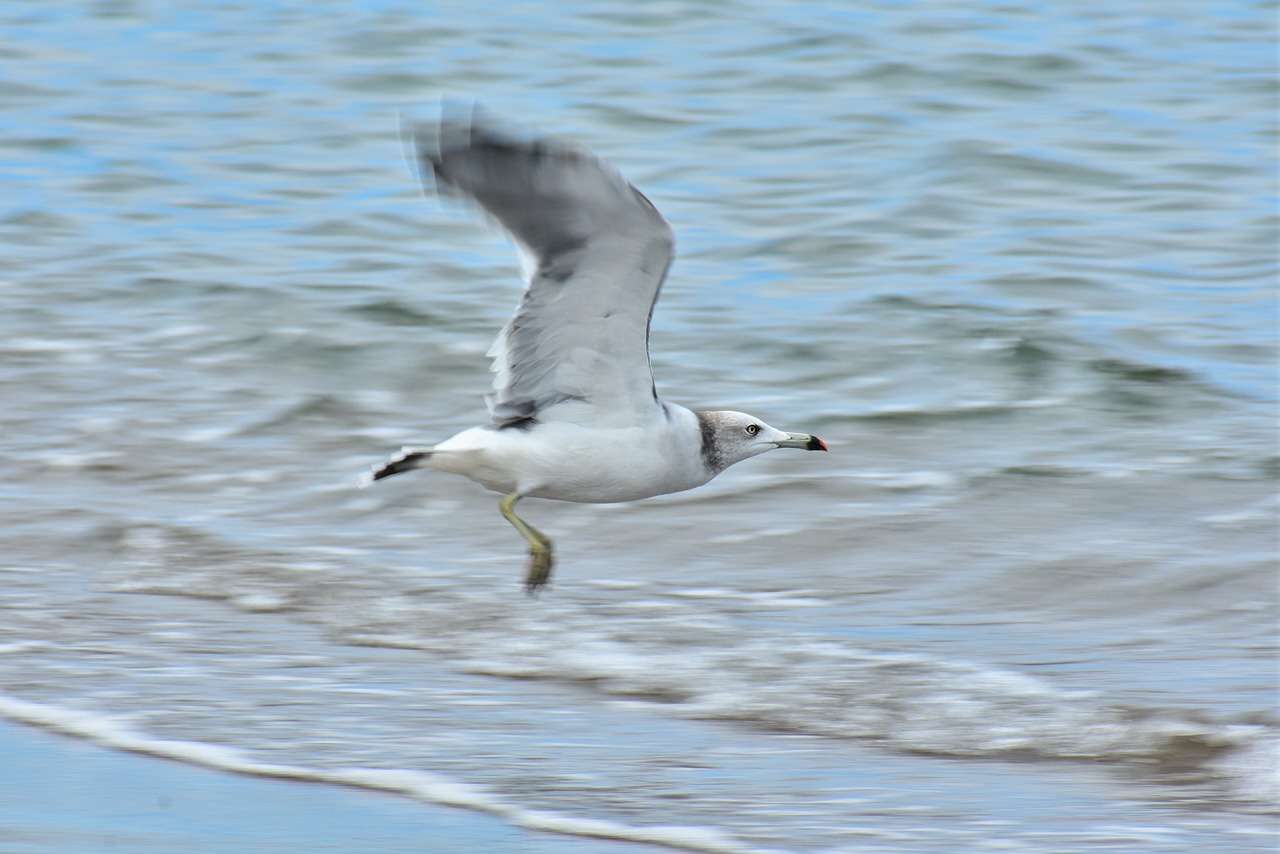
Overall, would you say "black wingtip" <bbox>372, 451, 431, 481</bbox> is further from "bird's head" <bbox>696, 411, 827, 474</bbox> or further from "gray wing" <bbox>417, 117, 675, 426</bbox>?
"bird's head" <bbox>696, 411, 827, 474</bbox>

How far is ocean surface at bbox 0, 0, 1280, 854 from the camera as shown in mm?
4629

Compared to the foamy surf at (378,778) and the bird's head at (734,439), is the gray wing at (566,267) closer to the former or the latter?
the bird's head at (734,439)

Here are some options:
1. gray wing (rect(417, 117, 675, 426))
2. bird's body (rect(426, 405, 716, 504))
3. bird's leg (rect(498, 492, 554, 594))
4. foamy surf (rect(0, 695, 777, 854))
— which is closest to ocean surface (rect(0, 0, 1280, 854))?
foamy surf (rect(0, 695, 777, 854))

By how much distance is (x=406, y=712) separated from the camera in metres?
4.92

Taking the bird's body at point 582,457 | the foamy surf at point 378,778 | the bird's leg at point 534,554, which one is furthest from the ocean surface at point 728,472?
the bird's body at point 582,457

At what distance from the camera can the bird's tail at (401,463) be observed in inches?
220

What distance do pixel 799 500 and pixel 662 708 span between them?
2.30 metres

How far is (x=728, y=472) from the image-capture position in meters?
7.60

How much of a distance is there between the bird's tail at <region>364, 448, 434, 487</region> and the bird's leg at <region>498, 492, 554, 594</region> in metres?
0.34

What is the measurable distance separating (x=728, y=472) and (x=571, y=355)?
2033 millimetres

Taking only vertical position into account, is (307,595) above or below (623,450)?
below

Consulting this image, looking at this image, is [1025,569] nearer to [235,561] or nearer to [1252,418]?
[1252,418]

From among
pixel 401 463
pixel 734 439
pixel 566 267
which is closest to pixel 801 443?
pixel 734 439

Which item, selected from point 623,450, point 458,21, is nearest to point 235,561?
point 623,450
